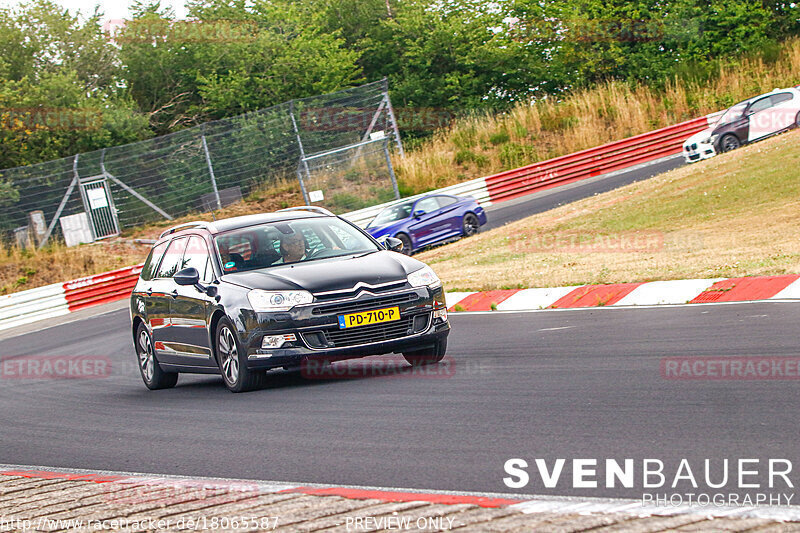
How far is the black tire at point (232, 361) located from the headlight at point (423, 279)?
1607mm

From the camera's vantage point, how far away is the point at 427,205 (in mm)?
26047

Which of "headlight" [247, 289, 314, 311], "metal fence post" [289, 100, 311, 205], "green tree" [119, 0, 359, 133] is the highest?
"green tree" [119, 0, 359, 133]

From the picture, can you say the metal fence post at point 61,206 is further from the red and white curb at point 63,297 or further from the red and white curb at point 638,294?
the red and white curb at point 638,294

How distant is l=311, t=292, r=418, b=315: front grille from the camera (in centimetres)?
891

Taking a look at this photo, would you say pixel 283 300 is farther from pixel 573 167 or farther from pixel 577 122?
pixel 577 122

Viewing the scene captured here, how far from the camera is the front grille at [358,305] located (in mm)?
8906

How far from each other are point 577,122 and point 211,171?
571 inches

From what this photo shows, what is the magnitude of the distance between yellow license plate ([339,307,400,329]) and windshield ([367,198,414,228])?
17.0m

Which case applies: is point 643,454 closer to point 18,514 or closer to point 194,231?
point 18,514

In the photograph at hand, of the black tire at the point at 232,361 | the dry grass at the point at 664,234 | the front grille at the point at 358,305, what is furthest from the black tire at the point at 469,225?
the front grille at the point at 358,305

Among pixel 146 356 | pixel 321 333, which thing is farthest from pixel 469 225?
pixel 321 333

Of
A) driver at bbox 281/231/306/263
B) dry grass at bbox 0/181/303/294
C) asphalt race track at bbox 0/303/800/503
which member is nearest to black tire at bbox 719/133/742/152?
dry grass at bbox 0/181/303/294

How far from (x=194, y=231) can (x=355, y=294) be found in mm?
2643

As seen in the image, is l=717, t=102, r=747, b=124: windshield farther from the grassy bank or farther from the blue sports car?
the grassy bank
